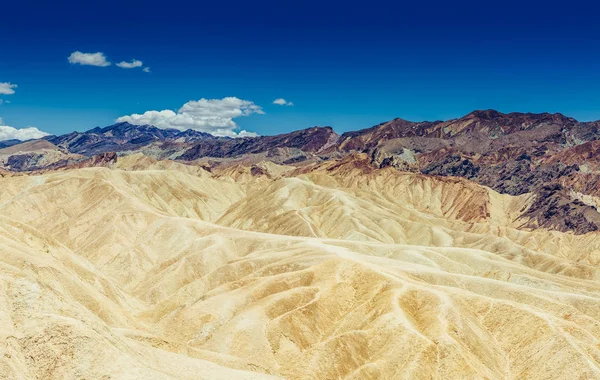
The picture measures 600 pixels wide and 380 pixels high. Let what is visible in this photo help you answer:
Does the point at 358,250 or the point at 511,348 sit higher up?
the point at 358,250

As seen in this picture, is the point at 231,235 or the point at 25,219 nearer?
the point at 231,235

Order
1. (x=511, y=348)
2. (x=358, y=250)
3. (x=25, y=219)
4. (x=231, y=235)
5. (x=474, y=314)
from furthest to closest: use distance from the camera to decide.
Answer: (x=25, y=219) → (x=231, y=235) → (x=358, y=250) → (x=474, y=314) → (x=511, y=348)

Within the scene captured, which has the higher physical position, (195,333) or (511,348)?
(511,348)

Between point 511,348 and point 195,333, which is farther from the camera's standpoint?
point 195,333

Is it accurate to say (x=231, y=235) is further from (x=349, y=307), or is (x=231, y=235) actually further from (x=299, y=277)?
(x=349, y=307)

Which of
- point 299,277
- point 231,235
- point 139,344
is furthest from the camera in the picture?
point 231,235

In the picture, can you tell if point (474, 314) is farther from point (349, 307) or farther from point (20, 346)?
point (20, 346)

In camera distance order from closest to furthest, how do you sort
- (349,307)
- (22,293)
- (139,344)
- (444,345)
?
(22,293)
(139,344)
(444,345)
(349,307)

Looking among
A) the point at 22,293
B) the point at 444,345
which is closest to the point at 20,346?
the point at 22,293

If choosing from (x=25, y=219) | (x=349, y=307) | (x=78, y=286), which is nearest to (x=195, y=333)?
(x=78, y=286)
